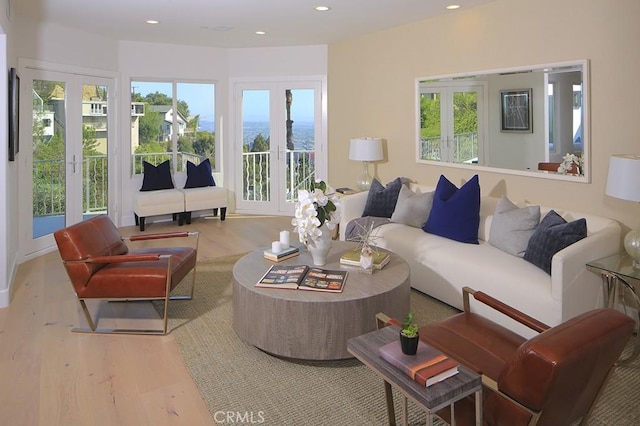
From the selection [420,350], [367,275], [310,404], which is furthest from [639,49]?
[310,404]

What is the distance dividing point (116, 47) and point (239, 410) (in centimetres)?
571

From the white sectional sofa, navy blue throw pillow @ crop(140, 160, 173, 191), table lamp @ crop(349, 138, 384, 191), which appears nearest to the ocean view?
navy blue throw pillow @ crop(140, 160, 173, 191)

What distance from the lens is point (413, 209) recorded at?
461 centimetres

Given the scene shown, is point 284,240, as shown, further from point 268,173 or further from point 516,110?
point 268,173

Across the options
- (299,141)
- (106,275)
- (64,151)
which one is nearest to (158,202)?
(64,151)

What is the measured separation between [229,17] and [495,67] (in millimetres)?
2839

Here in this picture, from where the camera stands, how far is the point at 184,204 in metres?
6.87

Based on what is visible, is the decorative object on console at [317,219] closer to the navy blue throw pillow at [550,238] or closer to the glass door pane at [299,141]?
the navy blue throw pillow at [550,238]

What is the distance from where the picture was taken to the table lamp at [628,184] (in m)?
2.89

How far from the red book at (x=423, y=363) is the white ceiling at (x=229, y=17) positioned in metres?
3.72

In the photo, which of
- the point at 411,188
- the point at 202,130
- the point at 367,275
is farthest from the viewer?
the point at 202,130

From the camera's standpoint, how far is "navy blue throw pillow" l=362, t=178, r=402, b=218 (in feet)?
16.5

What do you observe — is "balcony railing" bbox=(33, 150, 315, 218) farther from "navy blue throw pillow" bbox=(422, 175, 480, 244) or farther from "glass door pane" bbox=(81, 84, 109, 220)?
"navy blue throw pillow" bbox=(422, 175, 480, 244)

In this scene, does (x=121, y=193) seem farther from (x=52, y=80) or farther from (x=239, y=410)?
(x=239, y=410)
